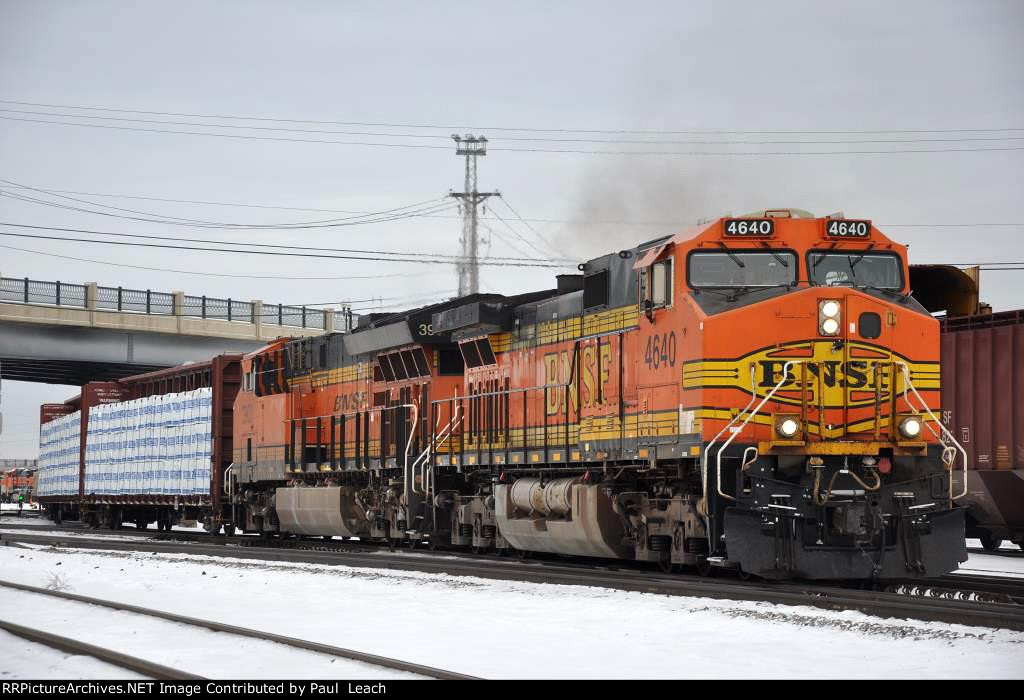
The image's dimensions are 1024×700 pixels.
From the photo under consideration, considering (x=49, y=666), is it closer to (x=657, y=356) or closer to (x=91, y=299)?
(x=657, y=356)

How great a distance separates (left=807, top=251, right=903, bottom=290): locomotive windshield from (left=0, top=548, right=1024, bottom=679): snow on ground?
13.0 ft

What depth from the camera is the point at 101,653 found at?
903 cm

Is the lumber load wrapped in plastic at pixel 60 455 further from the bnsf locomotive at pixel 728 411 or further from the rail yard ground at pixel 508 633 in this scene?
the rail yard ground at pixel 508 633

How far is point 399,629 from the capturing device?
1073cm

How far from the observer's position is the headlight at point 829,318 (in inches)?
522

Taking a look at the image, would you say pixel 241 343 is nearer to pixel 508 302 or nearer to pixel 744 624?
pixel 508 302

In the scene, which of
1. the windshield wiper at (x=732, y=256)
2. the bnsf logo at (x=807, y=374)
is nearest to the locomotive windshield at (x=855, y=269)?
the windshield wiper at (x=732, y=256)

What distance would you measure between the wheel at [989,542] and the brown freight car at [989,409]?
117cm

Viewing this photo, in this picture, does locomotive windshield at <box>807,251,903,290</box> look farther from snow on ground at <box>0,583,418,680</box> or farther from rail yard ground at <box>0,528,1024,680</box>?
snow on ground at <box>0,583,418,680</box>

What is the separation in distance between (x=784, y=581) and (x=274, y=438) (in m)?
13.8

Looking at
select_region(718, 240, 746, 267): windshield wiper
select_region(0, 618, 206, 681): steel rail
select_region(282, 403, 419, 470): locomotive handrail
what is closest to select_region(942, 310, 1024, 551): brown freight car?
select_region(718, 240, 746, 267): windshield wiper

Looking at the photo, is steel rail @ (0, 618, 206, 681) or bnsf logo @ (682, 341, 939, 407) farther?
bnsf logo @ (682, 341, 939, 407)

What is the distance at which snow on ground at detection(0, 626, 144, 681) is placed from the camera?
27.1ft
